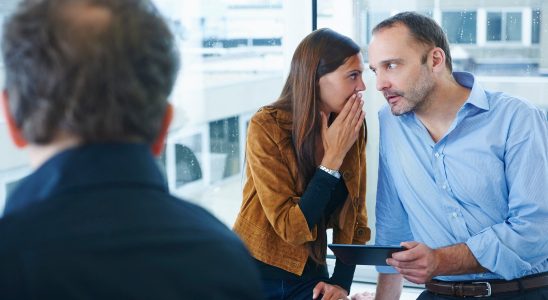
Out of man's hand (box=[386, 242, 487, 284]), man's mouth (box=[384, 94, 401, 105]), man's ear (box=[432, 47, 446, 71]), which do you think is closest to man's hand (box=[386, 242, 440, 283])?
man's hand (box=[386, 242, 487, 284])

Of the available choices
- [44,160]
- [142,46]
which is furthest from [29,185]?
[142,46]

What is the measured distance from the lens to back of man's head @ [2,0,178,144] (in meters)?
0.81

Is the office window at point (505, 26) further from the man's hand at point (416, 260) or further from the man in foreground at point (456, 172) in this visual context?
the man's hand at point (416, 260)

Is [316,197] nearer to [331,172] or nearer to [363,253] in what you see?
[331,172]

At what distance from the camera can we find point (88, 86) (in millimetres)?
812

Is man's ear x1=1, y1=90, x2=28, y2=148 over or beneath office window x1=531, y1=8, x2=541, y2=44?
beneath

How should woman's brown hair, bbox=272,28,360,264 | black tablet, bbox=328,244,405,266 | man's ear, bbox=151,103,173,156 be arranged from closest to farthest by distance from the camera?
man's ear, bbox=151,103,173,156 → black tablet, bbox=328,244,405,266 → woman's brown hair, bbox=272,28,360,264

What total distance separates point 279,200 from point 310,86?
0.37 m

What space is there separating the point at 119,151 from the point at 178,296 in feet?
0.56

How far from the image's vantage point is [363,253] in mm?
2068

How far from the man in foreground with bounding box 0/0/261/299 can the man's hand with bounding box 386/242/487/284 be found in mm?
1295

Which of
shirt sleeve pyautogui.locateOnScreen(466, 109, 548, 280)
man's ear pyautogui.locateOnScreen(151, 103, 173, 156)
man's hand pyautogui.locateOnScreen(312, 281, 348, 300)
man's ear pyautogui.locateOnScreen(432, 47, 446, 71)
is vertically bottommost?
man's hand pyautogui.locateOnScreen(312, 281, 348, 300)

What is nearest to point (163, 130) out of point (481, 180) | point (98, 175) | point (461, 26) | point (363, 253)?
point (98, 175)

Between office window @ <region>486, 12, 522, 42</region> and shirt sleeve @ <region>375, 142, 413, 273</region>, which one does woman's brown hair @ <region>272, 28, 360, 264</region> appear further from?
office window @ <region>486, 12, 522, 42</region>
